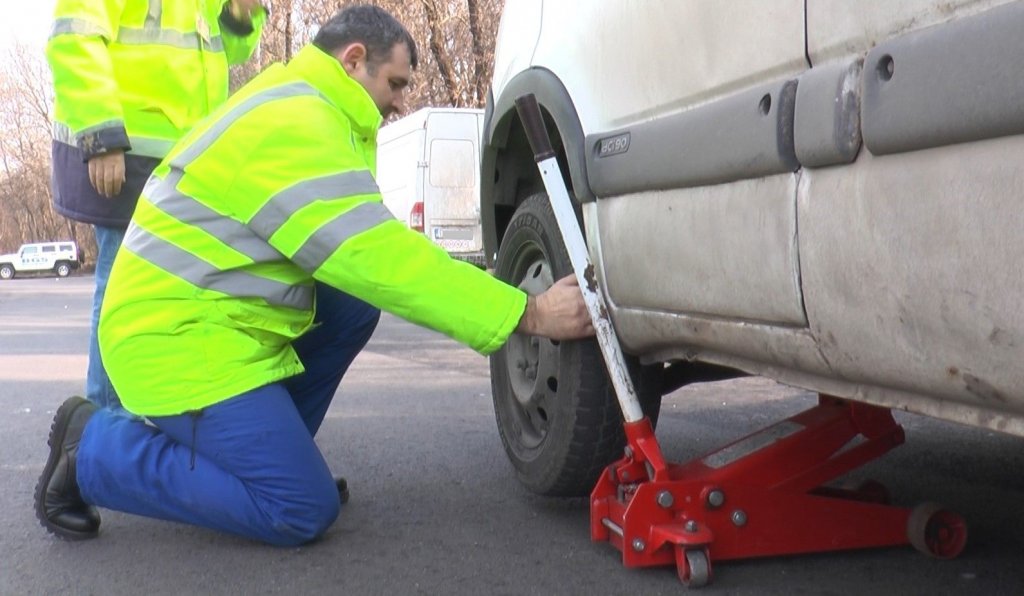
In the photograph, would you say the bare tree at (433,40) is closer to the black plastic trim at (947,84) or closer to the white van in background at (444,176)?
the white van in background at (444,176)

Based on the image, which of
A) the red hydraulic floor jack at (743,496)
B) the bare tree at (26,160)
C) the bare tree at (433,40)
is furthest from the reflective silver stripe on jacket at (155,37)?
the bare tree at (26,160)

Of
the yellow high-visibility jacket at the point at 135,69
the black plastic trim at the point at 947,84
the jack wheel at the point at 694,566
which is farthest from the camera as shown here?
the yellow high-visibility jacket at the point at 135,69

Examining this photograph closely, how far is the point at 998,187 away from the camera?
5.11 ft

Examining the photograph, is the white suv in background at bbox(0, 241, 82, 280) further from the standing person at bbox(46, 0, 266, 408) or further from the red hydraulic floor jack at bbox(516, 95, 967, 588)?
the red hydraulic floor jack at bbox(516, 95, 967, 588)

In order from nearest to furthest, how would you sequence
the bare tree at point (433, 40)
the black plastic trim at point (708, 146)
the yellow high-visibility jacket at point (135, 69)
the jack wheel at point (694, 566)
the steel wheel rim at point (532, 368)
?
the black plastic trim at point (708, 146) → the jack wheel at point (694, 566) → the steel wheel rim at point (532, 368) → the yellow high-visibility jacket at point (135, 69) → the bare tree at point (433, 40)

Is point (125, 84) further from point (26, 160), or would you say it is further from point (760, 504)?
point (26, 160)

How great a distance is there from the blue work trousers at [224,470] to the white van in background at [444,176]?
43.9 feet

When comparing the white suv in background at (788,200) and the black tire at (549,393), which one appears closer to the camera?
the white suv in background at (788,200)

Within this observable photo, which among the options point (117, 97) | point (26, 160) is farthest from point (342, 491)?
point (26, 160)

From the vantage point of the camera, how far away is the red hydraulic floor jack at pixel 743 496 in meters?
2.61

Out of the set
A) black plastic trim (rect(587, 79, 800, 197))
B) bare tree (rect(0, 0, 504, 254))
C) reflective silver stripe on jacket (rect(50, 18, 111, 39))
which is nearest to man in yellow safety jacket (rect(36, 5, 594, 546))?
black plastic trim (rect(587, 79, 800, 197))

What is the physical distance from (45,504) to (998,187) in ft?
8.28

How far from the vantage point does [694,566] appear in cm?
258

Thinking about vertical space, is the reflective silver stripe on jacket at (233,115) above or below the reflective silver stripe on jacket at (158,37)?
below
